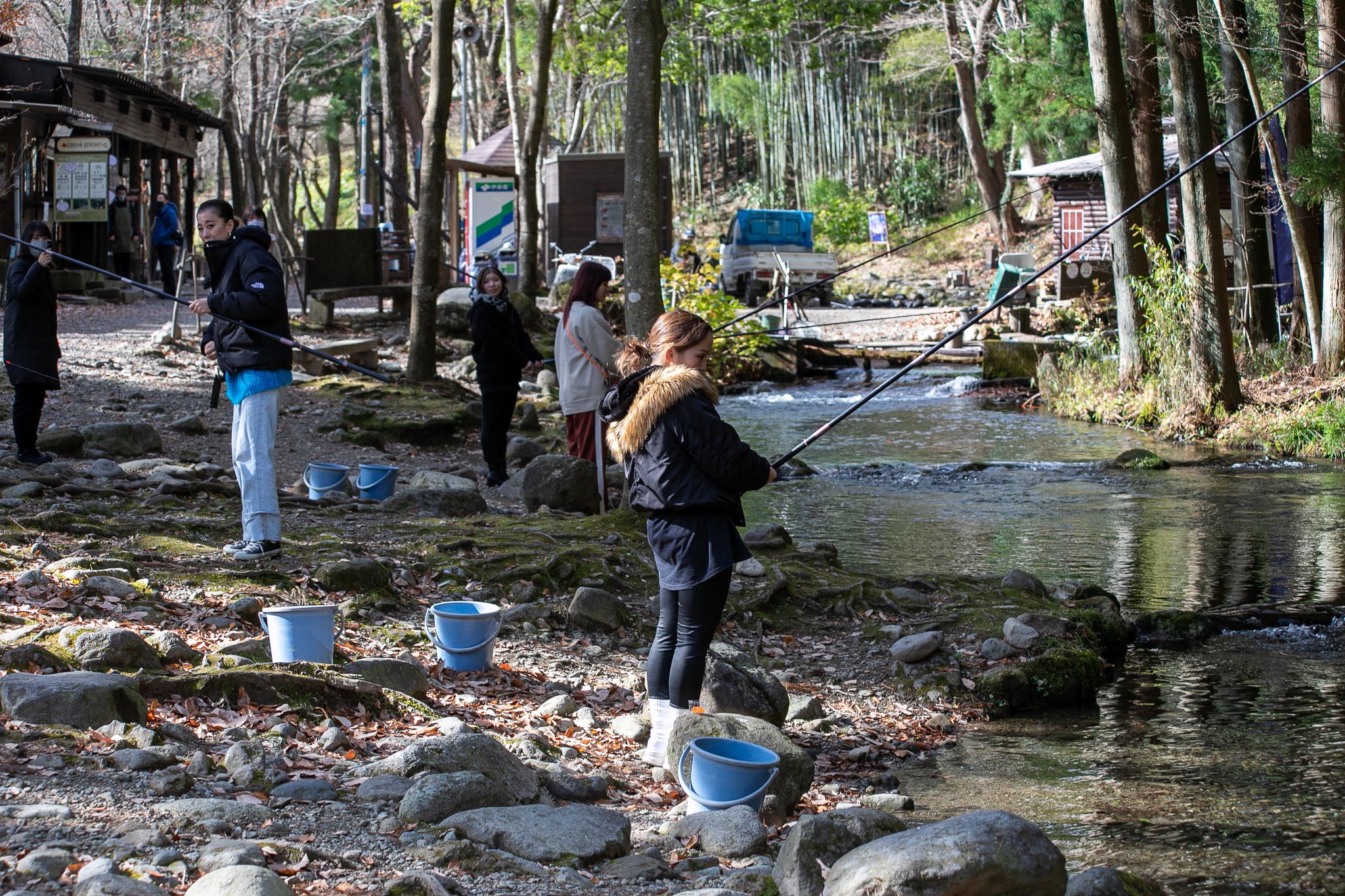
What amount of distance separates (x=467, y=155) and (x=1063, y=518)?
21.3 m

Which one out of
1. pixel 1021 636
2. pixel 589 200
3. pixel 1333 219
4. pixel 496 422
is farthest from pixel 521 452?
pixel 589 200

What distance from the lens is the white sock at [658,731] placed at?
4992mm

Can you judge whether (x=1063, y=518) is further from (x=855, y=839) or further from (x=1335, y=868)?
(x=855, y=839)

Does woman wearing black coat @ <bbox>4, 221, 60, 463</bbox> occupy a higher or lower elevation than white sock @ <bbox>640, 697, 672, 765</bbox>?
higher

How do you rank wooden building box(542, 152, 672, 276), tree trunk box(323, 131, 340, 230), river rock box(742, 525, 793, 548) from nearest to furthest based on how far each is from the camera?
river rock box(742, 525, 793, 548), wooden building box(542, 152, 672, 276), tree trunk box(323, 131, 340, 230)

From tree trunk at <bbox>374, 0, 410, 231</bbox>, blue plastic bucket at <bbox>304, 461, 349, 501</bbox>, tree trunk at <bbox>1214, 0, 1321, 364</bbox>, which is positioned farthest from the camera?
tree trunk at <bbox>374, 0, 410, 231</bbox>

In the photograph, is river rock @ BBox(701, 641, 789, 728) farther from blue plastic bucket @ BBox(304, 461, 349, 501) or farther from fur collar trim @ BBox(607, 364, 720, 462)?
blue plastic bucket @ BBox(304, 461, 349, 501)

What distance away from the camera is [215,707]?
4773mm

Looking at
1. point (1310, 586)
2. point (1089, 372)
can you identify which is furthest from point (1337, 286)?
point (1310, 586)

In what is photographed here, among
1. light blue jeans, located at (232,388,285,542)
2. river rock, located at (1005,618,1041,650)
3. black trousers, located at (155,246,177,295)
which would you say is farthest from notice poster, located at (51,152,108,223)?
river rock, located at (1005,618,1041,650)

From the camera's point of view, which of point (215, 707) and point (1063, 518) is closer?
point (215, 707)

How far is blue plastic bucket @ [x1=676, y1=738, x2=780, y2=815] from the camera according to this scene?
4.27 m

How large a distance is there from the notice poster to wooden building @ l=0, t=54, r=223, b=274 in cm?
1

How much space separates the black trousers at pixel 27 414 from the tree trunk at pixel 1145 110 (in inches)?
480
